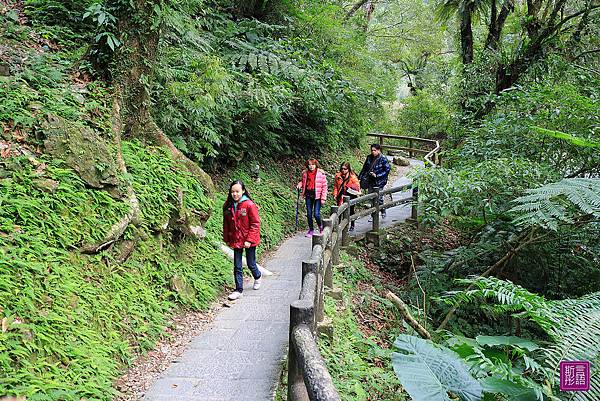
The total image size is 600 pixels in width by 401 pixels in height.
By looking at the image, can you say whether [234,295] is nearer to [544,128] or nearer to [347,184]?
[347,184]

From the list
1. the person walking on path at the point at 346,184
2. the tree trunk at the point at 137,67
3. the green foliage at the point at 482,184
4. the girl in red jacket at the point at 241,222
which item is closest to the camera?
the girl in red jacket at the point at 241,222

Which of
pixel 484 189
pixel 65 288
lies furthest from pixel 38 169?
pixel 484 189

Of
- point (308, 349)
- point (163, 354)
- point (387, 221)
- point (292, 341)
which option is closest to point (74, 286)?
point (163, 354)

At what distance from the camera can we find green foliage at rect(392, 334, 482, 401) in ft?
8.38

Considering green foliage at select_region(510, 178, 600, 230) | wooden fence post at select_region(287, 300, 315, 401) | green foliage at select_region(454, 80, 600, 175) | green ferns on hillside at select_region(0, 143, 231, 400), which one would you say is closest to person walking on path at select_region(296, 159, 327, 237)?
green foliage at select_region(454, 80, 600, 175)

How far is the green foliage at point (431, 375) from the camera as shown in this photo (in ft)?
8.38

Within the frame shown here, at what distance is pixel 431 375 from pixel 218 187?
8.01 meters

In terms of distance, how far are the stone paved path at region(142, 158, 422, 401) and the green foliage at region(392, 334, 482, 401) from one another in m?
1.53

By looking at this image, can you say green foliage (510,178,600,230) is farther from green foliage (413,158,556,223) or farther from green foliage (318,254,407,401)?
green foliage (318,254,407,401)

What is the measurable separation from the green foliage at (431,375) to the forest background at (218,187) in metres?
0.03

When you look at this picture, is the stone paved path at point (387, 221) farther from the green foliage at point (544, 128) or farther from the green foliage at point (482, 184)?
the green foliage at point (482, 184)

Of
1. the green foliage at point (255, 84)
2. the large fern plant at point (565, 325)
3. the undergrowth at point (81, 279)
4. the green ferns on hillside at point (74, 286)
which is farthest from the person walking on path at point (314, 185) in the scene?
the large fern plant at point (565, 325)

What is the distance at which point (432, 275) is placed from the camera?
8.49 metres

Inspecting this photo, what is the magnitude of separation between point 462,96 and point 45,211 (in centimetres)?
1074
